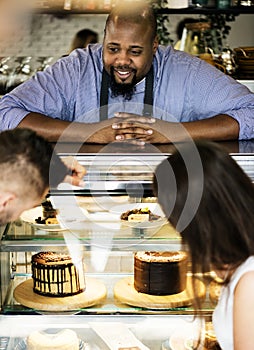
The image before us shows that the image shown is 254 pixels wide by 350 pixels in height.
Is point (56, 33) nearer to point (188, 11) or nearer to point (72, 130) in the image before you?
point (188, 11)

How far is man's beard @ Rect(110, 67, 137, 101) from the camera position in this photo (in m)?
2.84

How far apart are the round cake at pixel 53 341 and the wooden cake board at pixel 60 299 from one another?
0.41 ft

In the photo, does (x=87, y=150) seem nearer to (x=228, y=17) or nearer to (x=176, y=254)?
(x=176, y=254)

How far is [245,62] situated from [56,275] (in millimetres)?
2270

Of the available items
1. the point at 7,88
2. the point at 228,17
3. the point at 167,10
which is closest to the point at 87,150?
the point at 7,88

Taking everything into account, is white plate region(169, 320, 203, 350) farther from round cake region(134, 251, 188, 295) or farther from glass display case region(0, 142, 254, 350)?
round cake region(134, 251, 188, 295)

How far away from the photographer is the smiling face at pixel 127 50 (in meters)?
2.69

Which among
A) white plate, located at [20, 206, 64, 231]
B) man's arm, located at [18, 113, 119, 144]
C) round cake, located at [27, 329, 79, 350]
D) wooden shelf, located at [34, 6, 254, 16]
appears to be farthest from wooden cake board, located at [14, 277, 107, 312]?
wooden shelf, located at [34, 6, 254, 16]

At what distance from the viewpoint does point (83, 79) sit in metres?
2.92

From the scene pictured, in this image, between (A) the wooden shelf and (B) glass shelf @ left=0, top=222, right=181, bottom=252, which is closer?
(B) glass shelf @ left=0, top=222, right=181, bottom=252

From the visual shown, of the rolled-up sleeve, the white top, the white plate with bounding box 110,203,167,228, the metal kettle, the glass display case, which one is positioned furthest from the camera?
the metal kettle

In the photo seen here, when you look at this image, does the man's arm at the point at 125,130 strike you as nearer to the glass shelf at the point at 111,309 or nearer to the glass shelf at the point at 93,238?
the glass shelf at the point at 93,238

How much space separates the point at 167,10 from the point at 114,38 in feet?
8.81

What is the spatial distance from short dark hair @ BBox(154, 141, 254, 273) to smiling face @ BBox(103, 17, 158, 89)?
3.34 feet
